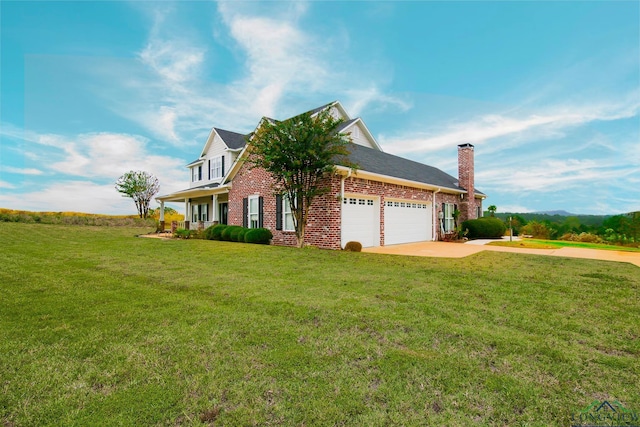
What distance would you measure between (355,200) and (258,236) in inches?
195

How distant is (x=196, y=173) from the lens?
26000 mm

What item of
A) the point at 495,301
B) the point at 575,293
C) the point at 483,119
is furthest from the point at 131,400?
the point at 483,119

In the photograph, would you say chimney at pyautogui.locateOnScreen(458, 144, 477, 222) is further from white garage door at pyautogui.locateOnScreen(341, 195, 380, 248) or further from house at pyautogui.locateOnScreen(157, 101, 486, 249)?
white garage door at pyautogui.locateOnScreen(341, 195, 380, 248)

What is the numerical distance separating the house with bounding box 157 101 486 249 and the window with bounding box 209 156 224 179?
0.07m

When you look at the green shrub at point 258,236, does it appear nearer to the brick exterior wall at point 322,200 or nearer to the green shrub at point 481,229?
the brick exterior wall at point 322,200

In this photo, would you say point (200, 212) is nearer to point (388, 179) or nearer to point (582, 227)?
point (388, 179)

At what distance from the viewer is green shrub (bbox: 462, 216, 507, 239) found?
64.5 feet

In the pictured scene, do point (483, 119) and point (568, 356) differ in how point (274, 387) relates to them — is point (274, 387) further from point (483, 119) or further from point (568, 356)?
point (483, 119)

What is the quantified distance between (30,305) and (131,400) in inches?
156

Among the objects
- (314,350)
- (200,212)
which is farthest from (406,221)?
(200,212)

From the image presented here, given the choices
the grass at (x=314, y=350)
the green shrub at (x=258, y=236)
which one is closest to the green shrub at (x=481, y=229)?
the green shrub at (x=258, y=236)

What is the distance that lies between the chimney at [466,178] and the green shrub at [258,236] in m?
13.2

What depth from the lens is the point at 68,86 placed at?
44.9 ft

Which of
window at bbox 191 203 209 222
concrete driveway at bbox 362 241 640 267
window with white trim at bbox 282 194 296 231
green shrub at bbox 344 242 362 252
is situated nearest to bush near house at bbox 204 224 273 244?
window with white trim at bbox 282 194 296 231
